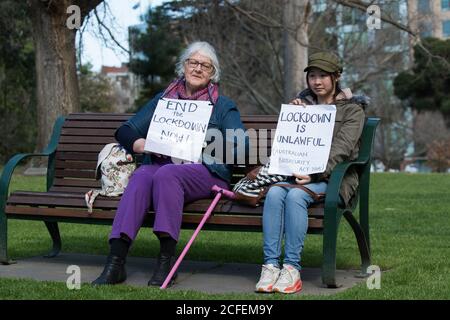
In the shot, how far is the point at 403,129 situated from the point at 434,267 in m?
35.9

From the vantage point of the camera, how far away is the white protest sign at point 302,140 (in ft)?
17.5

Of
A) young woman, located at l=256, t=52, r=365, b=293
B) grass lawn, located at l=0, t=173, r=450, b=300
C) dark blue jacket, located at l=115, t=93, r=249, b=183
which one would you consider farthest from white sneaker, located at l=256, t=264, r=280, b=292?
dark blue jacket, located at l=115, t=93, r=249, b=183

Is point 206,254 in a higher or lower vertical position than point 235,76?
lower

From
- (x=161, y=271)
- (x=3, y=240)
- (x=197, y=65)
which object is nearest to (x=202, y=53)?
(x=197, y=65)

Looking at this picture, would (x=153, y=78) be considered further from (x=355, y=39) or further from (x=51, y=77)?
(x=51, y=77)

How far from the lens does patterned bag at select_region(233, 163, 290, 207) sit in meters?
5.21

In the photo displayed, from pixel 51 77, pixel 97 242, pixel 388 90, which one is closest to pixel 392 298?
pixel 97 242

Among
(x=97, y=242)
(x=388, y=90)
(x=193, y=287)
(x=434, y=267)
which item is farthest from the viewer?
(x=388, y=90)

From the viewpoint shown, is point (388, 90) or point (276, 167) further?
point (388, 90)

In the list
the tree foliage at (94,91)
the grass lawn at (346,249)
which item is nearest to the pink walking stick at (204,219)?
the grass lawn at (346,249)

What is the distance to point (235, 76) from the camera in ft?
95.5

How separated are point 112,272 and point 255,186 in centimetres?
107

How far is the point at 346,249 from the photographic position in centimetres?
700

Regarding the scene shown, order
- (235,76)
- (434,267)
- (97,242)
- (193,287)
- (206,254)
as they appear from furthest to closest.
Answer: (235,76) < (97,242) < (206,254) < (434,267) < (193,287)
